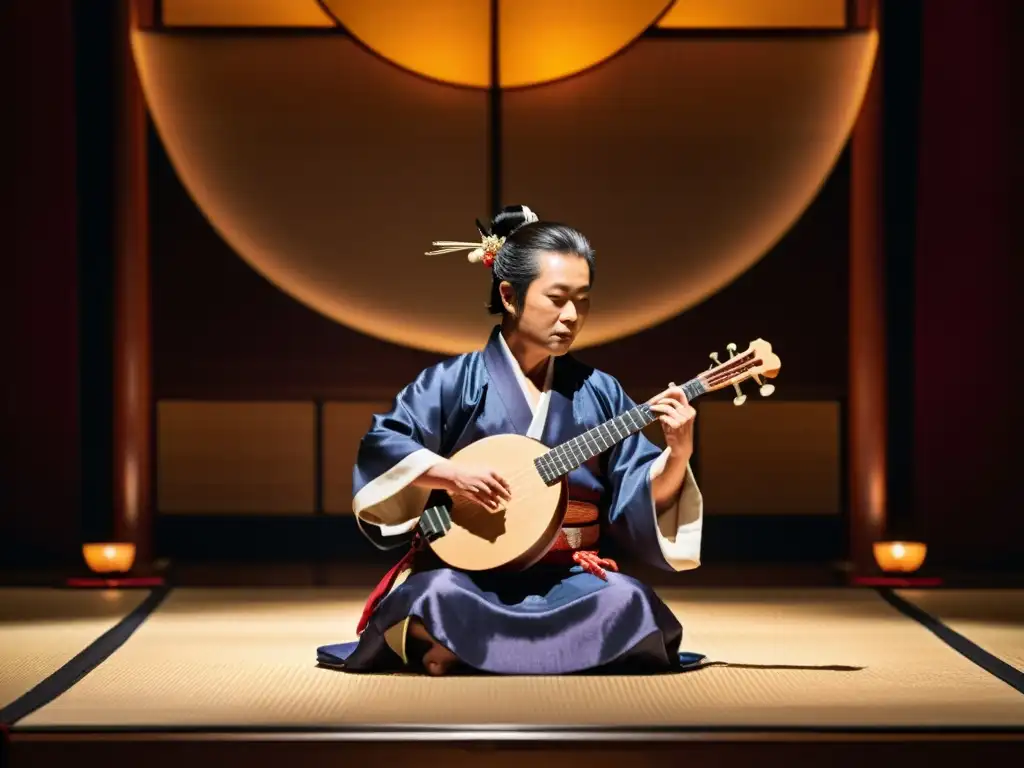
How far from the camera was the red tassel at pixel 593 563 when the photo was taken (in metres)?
3.50

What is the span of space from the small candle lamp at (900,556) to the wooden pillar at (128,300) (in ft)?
8.70

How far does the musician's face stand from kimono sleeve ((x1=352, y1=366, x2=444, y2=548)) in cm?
30

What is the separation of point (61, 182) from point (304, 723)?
354 centimetres

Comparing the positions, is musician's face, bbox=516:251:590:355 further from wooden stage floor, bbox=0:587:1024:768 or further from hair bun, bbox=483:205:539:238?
wooden stage floor, bbox=0:587:1024:768

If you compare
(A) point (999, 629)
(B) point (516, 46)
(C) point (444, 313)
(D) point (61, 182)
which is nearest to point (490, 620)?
(A) point (999, 629)

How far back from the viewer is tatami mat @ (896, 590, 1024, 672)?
394cm

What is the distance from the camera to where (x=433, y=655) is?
134 inches

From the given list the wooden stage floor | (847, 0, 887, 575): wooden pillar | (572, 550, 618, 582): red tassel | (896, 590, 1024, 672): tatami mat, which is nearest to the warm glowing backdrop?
(847, 0, 887, 575): wooden pillar

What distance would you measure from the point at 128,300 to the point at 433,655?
2.63 metres

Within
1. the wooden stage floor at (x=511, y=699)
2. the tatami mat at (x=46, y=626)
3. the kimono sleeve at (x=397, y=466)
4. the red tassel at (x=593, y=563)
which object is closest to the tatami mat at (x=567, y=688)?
the wooden stage floor at (x=511, y=699)

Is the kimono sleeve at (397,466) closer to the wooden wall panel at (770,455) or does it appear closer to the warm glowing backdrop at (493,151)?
the warm glowing backdrop at (493,151)

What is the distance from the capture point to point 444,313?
5.62 meters

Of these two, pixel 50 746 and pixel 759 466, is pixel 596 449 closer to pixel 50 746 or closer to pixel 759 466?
pixel 50 746

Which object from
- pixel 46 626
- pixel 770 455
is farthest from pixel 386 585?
pixel 770 455
